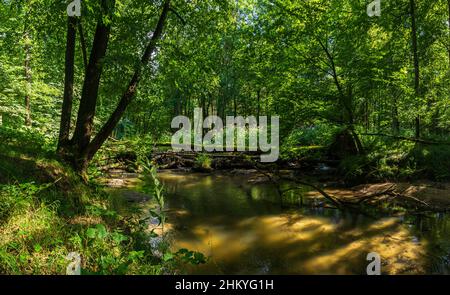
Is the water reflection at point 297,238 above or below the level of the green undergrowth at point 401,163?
below

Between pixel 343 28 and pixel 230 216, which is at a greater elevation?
pixel 343 28

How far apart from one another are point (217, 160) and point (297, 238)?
31.7 ft

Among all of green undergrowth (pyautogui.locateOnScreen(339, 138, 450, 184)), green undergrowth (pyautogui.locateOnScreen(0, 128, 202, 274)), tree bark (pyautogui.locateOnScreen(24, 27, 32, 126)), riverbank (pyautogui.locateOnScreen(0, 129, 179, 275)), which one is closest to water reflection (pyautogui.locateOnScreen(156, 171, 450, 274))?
green undergrowth (pyautogui.locateOnScreen(0, 128, 202, 274))

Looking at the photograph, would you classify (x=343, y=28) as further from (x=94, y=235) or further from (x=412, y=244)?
(x=94, y=235)

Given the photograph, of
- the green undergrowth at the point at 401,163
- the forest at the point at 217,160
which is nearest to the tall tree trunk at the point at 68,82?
the forest at the point at 217,160

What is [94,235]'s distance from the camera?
405cm

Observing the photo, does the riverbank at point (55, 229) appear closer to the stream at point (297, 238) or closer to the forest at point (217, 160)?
the forest at point (217, 160)

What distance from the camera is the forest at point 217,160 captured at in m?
4.89

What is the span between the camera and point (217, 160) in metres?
16.2

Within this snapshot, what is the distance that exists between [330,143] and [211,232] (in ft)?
30.4

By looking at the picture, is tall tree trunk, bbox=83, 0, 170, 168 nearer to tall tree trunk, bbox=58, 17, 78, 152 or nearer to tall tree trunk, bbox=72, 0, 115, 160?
tall tree trunk, bbox=72, 0, 115, 160
